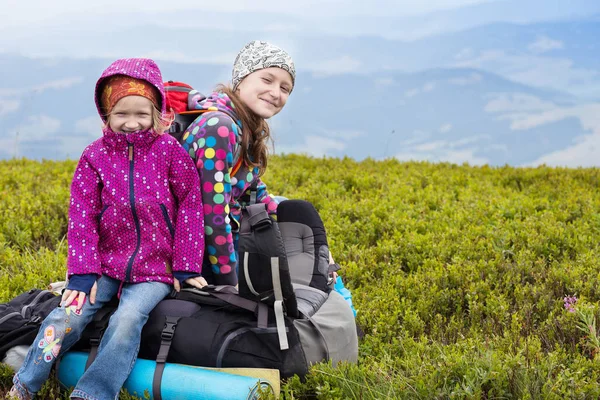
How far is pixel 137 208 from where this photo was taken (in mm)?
4574

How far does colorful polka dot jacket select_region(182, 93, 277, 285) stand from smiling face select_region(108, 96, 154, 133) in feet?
1.49

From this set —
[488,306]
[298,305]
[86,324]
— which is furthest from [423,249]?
[86,324]

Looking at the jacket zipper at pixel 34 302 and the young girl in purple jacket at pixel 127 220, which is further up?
the young girl in purple jacket at pixel 127 220

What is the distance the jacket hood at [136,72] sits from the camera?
4539mm

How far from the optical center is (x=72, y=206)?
15.3 ft

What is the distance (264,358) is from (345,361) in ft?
1.84

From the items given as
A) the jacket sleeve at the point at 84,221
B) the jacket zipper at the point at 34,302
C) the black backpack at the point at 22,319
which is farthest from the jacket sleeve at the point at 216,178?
the jacket zipper at the point at 34,302

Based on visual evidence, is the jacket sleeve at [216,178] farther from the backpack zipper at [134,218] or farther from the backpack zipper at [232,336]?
the backpack zipper at [232,336]

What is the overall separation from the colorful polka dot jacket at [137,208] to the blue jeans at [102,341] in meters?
0.15

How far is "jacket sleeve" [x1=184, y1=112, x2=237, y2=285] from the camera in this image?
4.80 m

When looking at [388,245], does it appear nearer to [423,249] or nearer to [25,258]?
[423,249]

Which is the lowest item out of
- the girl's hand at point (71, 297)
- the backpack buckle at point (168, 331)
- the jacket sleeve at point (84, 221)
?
the backpack buckle at point (168, 331)

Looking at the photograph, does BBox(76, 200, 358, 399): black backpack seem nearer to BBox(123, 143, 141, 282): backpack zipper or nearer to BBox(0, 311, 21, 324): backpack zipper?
BBox(123, 143, 141, 282): backpack zipper

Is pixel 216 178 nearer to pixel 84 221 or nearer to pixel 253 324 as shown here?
pixel 84 221
